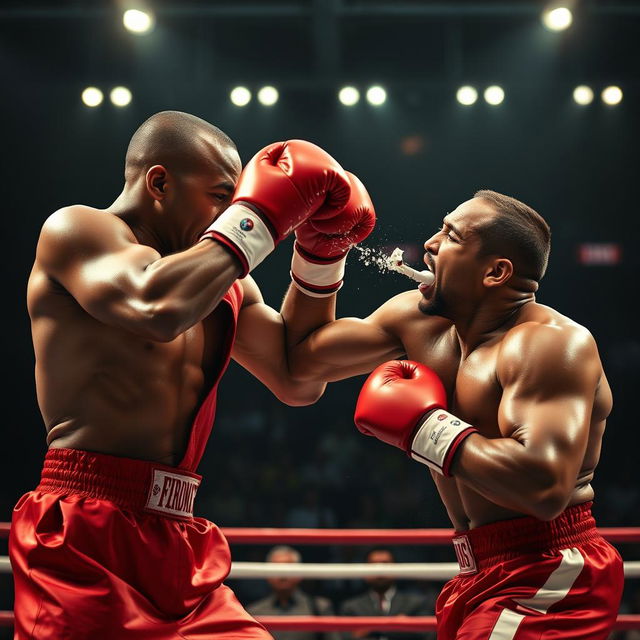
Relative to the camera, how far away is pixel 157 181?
6.57 ft

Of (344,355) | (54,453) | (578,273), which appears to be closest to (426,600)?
(344,355)

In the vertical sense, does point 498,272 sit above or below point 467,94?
below

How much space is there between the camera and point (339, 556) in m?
6.62

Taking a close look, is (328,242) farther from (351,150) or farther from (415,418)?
(351,150)

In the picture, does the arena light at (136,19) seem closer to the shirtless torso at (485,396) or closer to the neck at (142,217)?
the neck at (142,217)

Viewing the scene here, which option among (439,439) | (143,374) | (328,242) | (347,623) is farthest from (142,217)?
(347,623)

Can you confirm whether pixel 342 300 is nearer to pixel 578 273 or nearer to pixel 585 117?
pixel 578 273

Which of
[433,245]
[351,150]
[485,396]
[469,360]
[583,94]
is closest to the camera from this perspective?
[485,396]

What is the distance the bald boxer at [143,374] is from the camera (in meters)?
1.69

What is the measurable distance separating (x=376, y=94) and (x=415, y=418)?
5718mm

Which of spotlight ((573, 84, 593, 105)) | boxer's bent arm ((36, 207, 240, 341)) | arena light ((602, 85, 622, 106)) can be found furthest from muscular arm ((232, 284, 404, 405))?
arena light ((602, 85, 622, 106))

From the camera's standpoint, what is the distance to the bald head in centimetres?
201

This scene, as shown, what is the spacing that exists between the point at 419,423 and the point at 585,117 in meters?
6.28

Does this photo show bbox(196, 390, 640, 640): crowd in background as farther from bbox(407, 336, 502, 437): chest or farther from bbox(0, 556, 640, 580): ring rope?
bbox(407, 336, 502, 437): chest
